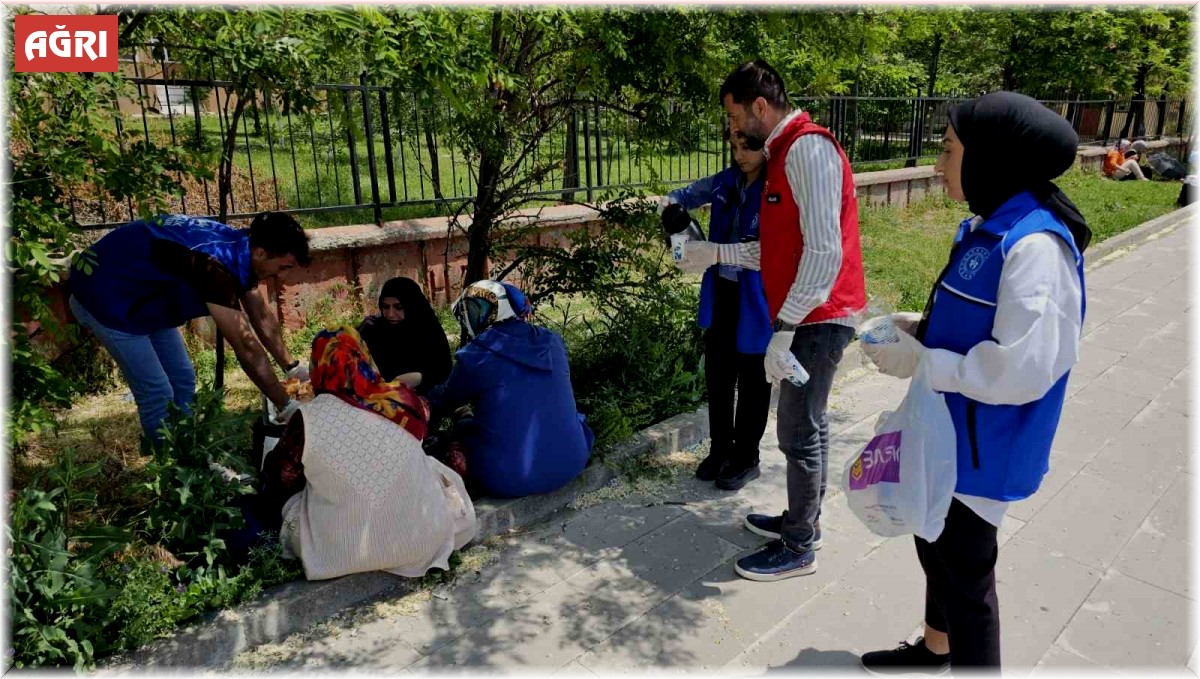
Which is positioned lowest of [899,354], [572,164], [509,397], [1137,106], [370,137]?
[509,397]

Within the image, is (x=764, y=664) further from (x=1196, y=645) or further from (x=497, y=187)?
(x=497, y=187)

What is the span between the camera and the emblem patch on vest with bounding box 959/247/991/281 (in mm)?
1994

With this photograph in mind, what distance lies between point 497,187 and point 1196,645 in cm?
362

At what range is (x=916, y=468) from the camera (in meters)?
2.12

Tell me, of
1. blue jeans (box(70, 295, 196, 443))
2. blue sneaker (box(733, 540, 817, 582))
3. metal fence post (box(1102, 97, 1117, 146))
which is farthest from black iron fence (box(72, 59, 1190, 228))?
metal fence post (box(1102, 97, 1117, 146))

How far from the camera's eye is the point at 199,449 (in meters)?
2.89

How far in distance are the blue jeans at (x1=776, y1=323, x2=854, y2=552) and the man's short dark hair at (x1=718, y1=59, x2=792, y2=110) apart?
0.82 metres

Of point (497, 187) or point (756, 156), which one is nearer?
point (756, 156)

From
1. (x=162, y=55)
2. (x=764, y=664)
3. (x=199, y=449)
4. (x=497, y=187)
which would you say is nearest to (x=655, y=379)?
(x=497, y=187)

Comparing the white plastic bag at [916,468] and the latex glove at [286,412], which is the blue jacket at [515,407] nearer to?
the latex glove at [286,412]

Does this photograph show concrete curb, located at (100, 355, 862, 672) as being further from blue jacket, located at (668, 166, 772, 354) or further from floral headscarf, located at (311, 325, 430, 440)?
blue jacket, located at (668, 166, 772, 354)

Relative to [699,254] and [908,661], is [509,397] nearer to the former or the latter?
[699,254]

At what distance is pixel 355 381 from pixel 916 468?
1.81 meters

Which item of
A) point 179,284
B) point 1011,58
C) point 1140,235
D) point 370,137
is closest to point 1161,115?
point 1011,58
